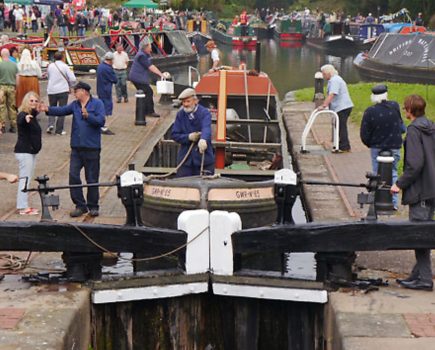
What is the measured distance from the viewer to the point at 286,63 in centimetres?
5469

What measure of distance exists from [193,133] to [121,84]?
12938 millimetres

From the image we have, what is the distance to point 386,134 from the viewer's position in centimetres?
1141

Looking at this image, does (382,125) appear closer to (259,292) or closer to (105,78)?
(259,292)

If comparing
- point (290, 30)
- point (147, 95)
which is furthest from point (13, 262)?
point (290, 30)

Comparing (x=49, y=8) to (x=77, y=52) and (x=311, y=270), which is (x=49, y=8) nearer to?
(x=77, y=52)

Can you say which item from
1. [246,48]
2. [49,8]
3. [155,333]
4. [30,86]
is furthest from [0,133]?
[246,48]

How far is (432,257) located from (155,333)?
301 cm

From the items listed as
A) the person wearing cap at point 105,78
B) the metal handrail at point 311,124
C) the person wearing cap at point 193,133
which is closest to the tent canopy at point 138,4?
the person wearing cap at point 105,78

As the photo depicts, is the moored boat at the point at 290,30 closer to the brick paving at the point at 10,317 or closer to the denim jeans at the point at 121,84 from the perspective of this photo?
the denim jeans at the point at 121,84

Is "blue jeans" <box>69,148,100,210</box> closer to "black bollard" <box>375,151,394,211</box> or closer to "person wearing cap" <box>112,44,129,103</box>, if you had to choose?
"black bollard" <box>375,151,394,211</box>

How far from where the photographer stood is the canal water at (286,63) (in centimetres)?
4166

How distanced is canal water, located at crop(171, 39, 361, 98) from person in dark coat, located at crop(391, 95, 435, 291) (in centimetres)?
2493

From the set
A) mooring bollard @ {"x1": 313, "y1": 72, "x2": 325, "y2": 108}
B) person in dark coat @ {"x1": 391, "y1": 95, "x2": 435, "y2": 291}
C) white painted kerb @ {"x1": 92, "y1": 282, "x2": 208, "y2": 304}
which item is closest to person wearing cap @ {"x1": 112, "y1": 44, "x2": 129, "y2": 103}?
mooring bollard @ {"x1": 313, "y1": 72, "x2": 325, "y2": 108}

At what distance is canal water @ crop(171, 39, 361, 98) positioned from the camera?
137ft
